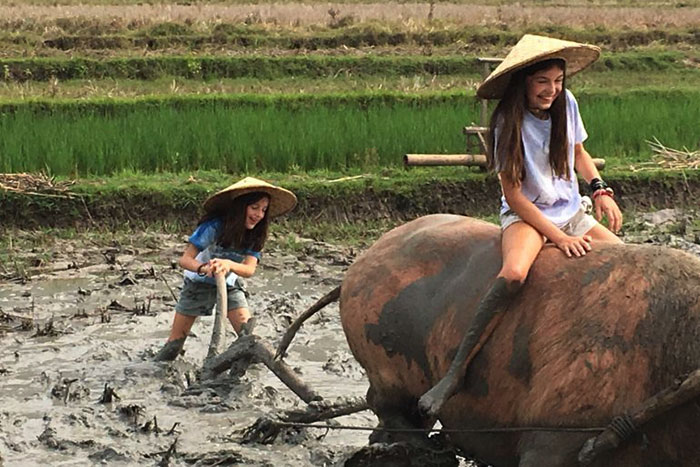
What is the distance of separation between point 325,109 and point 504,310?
9017 mm

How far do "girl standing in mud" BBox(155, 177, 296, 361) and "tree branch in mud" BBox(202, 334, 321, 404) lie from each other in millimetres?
201

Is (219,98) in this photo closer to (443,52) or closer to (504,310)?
(443,52)

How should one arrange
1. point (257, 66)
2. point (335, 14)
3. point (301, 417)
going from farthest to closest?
point (335, 14) → point (257, 66) → point (301, 417)

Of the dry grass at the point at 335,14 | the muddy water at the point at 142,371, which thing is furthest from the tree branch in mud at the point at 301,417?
the dry grass at the point at 335,14

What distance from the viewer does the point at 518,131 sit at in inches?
154

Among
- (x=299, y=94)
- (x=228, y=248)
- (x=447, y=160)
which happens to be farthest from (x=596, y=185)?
(x=299, y=94)

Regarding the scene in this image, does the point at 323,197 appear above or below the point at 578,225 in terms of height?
below

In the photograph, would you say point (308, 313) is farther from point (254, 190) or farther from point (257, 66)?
point (257, 66)

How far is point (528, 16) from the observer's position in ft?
78.5

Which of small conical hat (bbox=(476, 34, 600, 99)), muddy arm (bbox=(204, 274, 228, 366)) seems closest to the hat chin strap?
small conical hat (bbox=(476, 34, 600, 99))

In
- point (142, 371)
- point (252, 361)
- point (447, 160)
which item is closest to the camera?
point (252, 361)

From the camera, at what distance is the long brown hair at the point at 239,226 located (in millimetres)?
6035

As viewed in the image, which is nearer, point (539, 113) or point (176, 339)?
point (539, 113)

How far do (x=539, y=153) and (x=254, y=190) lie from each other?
2.25 meters
